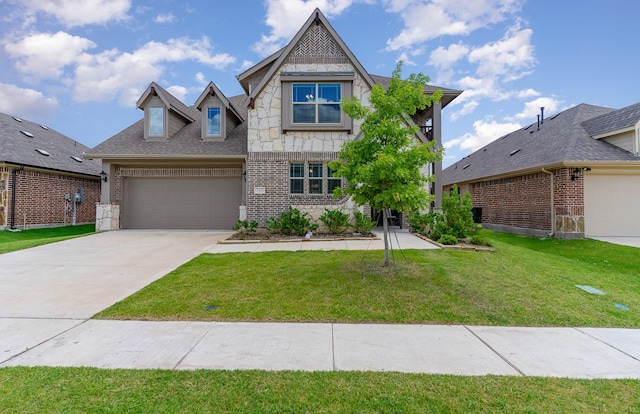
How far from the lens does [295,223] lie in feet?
39.7

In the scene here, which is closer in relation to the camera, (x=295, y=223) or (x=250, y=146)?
(x=295, y=223)

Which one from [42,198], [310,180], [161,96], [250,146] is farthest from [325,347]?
[42,198]

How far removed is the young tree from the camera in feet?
19.4

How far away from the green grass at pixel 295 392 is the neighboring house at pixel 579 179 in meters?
12.3

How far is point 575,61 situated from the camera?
12953 mm

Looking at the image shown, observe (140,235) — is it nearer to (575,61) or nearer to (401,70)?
(401,70)

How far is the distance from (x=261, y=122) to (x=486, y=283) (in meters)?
10.7

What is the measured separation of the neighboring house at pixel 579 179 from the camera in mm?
12516

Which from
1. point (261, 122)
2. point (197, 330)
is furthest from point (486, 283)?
point (261, 122)

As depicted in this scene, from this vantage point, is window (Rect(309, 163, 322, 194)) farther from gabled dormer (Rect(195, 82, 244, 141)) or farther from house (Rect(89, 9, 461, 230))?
gabled dormer (Rect(195, 82, 244, 141))

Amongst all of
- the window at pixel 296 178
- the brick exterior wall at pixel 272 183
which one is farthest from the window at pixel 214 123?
the window at pixel 296 178

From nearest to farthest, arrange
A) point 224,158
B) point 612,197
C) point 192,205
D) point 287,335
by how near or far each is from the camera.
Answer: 1. point 287,335
2. point 612,197
3. point 224,158
4. point 192,205

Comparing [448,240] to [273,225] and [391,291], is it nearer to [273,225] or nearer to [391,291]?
[391,291]

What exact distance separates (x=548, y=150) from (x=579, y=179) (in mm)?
2530
